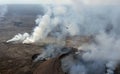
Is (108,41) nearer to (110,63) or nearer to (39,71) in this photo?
(110,63)

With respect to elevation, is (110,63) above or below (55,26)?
below

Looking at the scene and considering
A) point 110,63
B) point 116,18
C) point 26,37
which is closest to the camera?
point 110,63

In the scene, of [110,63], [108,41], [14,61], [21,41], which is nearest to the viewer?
[110,63]

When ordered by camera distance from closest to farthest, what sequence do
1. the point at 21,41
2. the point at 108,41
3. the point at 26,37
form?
1. the point at 108,41
2. the point at 21,41
3. the point at 26,37

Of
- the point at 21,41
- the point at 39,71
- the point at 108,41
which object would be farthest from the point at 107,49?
the point at 21,41

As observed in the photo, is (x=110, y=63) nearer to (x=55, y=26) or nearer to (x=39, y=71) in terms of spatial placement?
(x=39, y=71)

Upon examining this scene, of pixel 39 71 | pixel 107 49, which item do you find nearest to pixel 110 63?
pixel 107 49

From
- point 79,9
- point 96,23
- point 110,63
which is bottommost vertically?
point 110,63

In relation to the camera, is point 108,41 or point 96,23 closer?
point 108,41

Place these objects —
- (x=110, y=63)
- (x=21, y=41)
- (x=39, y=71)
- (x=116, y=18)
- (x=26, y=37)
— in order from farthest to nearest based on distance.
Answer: (x=116, y=18) → (x=26, y=37) → (x=21, y=41) → (x=110, y=63) → (x=39, y=71)
